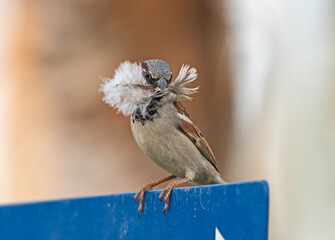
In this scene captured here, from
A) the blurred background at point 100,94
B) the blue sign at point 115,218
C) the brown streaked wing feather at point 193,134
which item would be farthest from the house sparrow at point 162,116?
the blurred background at point 100,94

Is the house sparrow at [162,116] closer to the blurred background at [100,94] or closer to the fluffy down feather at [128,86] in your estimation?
the fluffy down feather at [128,86]

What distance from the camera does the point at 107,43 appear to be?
5.00m

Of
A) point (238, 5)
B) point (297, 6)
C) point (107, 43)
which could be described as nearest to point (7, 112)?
point (107, 43)

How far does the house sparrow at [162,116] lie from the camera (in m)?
2.64

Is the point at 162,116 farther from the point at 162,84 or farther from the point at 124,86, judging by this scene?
the point at 124,86

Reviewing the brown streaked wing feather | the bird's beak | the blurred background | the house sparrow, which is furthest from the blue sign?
the blurred background

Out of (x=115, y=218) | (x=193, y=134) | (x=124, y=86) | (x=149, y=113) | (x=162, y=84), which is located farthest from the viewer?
(x=193, y=134)

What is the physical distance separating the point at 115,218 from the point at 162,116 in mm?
1052

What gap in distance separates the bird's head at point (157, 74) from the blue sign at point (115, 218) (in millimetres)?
854

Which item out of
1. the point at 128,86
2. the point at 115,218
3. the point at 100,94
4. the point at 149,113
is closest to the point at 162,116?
the point at 149,113

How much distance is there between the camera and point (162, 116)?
2.99 meters

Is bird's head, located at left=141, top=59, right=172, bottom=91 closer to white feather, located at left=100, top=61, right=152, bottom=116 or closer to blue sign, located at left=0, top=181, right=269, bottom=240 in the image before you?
white feather, located at left=100, top=61, right=152, bottom=116

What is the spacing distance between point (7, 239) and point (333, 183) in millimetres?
2603

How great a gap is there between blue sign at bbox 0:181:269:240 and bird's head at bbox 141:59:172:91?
85 centimetres
